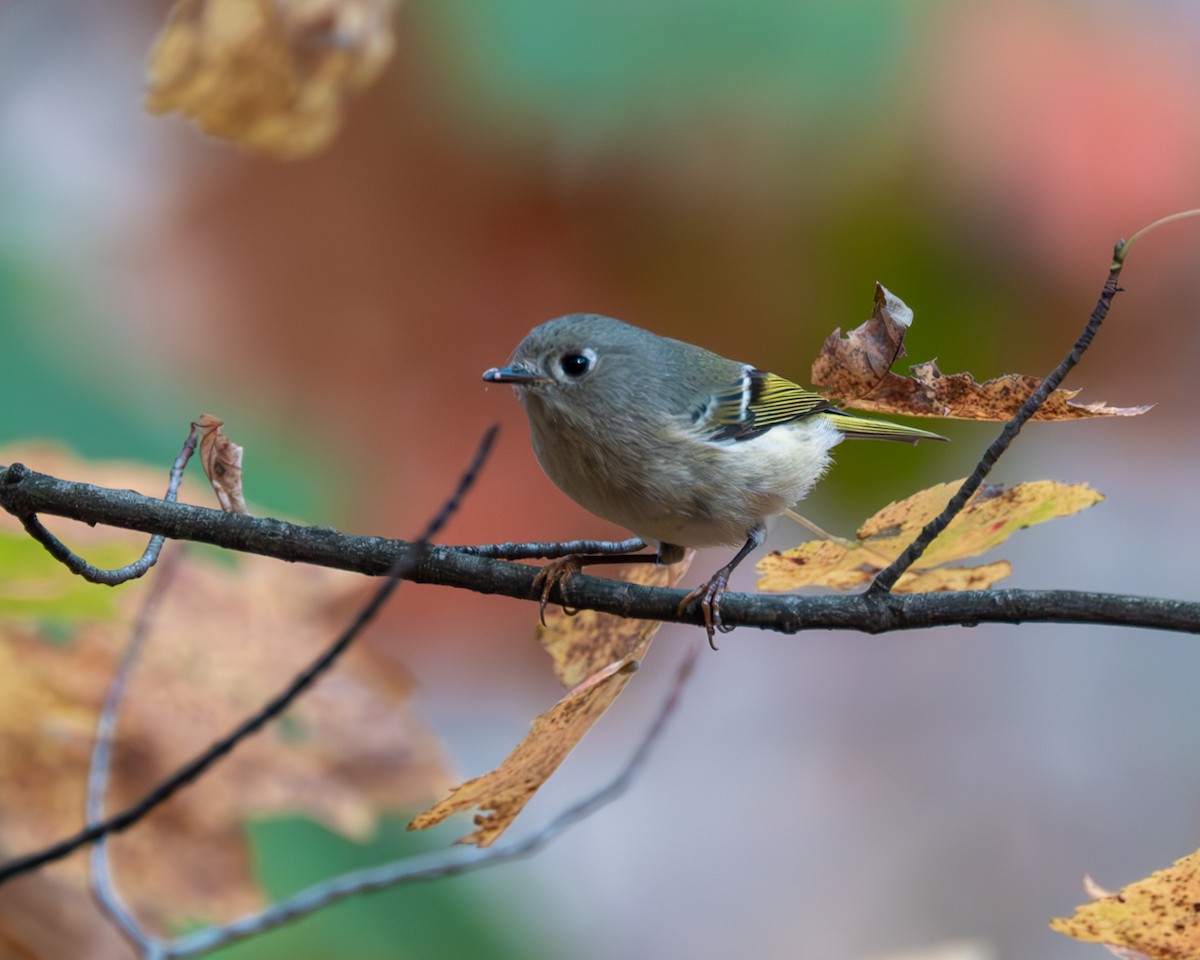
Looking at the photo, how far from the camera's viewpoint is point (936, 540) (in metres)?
0.52

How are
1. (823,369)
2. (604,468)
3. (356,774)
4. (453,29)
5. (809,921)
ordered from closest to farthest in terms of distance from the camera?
(823,369), (604,468), (356,774), (453,29), (809,921)

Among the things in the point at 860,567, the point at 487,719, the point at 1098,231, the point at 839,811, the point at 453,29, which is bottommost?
the point at 860,567

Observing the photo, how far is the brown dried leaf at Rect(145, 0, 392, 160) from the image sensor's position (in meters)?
0.83

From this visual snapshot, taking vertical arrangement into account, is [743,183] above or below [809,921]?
above

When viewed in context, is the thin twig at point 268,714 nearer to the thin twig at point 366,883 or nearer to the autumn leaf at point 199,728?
the thin twig at point 366,883

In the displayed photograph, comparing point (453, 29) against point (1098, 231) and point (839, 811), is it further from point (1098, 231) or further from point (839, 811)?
point (839, 811)

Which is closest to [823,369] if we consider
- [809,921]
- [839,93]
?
[839,93]

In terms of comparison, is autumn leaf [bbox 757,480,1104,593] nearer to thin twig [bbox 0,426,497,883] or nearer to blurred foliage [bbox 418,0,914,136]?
thin twig [bbox 0,426,497,883]

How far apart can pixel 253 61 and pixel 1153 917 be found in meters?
0.82

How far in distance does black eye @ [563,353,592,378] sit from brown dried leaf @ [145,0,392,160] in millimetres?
377

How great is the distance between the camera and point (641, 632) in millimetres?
567

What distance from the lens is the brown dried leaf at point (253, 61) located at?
2.74ft

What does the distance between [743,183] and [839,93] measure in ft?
0.56

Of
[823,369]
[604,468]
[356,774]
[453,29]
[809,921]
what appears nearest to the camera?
[823,369]
